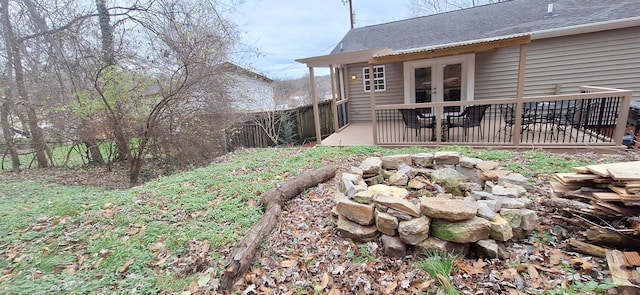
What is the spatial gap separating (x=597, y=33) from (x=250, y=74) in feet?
30.7

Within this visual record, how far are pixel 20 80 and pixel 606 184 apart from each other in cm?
1065

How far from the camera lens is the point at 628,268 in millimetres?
1917

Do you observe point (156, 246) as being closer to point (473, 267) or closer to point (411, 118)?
point (473, 267)

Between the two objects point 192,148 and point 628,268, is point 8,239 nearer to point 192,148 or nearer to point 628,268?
point 192,148

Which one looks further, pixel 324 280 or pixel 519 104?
pixel 519 104

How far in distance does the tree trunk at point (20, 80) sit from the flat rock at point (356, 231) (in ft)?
26.5

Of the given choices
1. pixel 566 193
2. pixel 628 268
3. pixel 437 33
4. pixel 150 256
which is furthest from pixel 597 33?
pixel 150 256

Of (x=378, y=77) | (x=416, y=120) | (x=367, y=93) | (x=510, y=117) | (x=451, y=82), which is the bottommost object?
(x=510, y=117)

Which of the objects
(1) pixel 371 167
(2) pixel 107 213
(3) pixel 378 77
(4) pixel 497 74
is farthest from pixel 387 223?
(3) pixel 378 77

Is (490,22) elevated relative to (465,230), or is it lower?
elevated

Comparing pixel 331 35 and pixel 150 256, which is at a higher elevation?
pixel 331 35

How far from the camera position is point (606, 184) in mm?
2527

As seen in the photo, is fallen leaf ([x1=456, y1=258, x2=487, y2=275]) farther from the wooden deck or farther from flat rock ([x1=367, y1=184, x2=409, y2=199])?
the wooden deck

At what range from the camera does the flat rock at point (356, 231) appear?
2.70 meters
